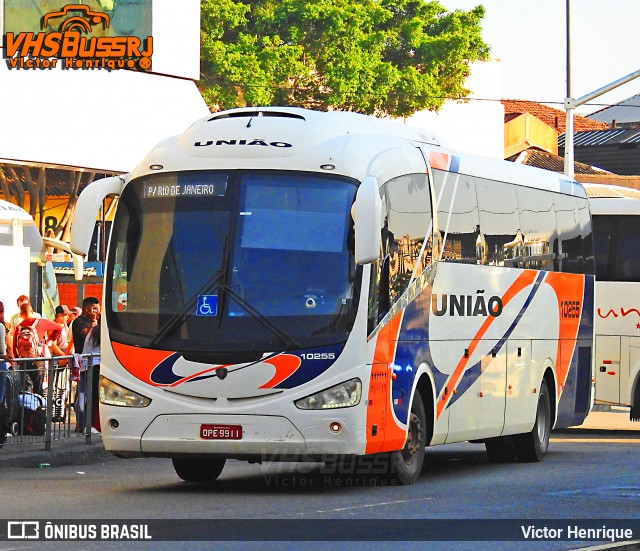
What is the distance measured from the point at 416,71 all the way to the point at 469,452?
39756 millimetres

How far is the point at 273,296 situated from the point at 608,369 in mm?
12848

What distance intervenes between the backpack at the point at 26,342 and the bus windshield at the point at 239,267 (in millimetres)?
6946

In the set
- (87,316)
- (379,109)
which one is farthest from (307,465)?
(379,109)

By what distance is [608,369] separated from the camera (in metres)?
26.0

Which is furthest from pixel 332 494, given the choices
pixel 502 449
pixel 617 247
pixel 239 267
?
pixel 617 247

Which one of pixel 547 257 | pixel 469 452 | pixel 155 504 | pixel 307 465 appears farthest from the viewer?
pixel 469 452

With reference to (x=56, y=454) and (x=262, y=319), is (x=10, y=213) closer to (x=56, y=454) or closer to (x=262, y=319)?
(x=56, y=454)

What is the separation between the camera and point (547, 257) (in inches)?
792

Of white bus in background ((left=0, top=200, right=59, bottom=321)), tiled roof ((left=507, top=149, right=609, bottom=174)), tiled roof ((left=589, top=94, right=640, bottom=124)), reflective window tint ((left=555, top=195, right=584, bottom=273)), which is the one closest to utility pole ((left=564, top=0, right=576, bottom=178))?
white bus in background ((left=0, top=200, right=59, bottom=321))

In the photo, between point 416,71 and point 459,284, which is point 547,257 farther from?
point 416,71

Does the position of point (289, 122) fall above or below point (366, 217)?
above

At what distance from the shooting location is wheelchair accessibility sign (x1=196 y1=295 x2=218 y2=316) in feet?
46.9

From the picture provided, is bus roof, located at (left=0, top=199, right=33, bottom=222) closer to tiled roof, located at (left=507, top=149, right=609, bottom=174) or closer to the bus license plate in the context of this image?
the bus license plate

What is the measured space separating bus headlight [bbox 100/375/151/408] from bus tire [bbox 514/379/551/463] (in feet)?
21.5
